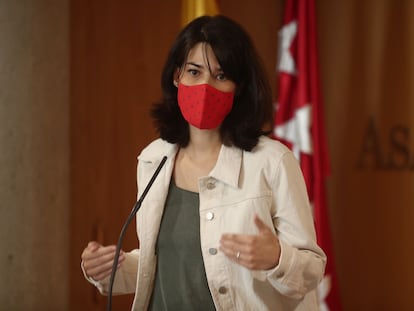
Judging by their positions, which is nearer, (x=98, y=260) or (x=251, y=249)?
(x=251, y=249)

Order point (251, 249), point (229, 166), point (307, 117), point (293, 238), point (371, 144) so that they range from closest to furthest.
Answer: point (251, 249) < point (293, 238) < point (229, 166) < point (307, 117) < point (371, 144)

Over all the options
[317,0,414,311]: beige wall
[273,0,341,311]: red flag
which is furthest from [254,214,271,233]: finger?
[317,0,414,311]: beige wall

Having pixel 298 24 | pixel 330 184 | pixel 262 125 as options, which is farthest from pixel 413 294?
pixel 262 125

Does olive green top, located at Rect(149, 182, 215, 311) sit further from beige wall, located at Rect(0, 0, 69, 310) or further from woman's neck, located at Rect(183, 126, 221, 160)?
beige wall, located at Rect(0, 0, 69, 310)

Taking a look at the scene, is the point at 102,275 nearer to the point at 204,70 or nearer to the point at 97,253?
the point at 97,253

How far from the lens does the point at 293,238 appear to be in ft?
4.40

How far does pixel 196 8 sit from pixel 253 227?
147cm

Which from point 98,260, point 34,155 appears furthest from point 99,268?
point 34,155

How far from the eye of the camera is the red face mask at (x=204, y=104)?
1443 mm

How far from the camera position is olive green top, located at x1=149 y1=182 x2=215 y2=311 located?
140 cm

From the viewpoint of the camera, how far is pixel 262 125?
154 cm

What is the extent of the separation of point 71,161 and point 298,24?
55.9 inches

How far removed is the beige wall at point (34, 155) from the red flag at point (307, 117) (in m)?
1.21

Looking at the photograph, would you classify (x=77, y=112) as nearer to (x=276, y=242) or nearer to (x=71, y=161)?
(x=71, y=161)
